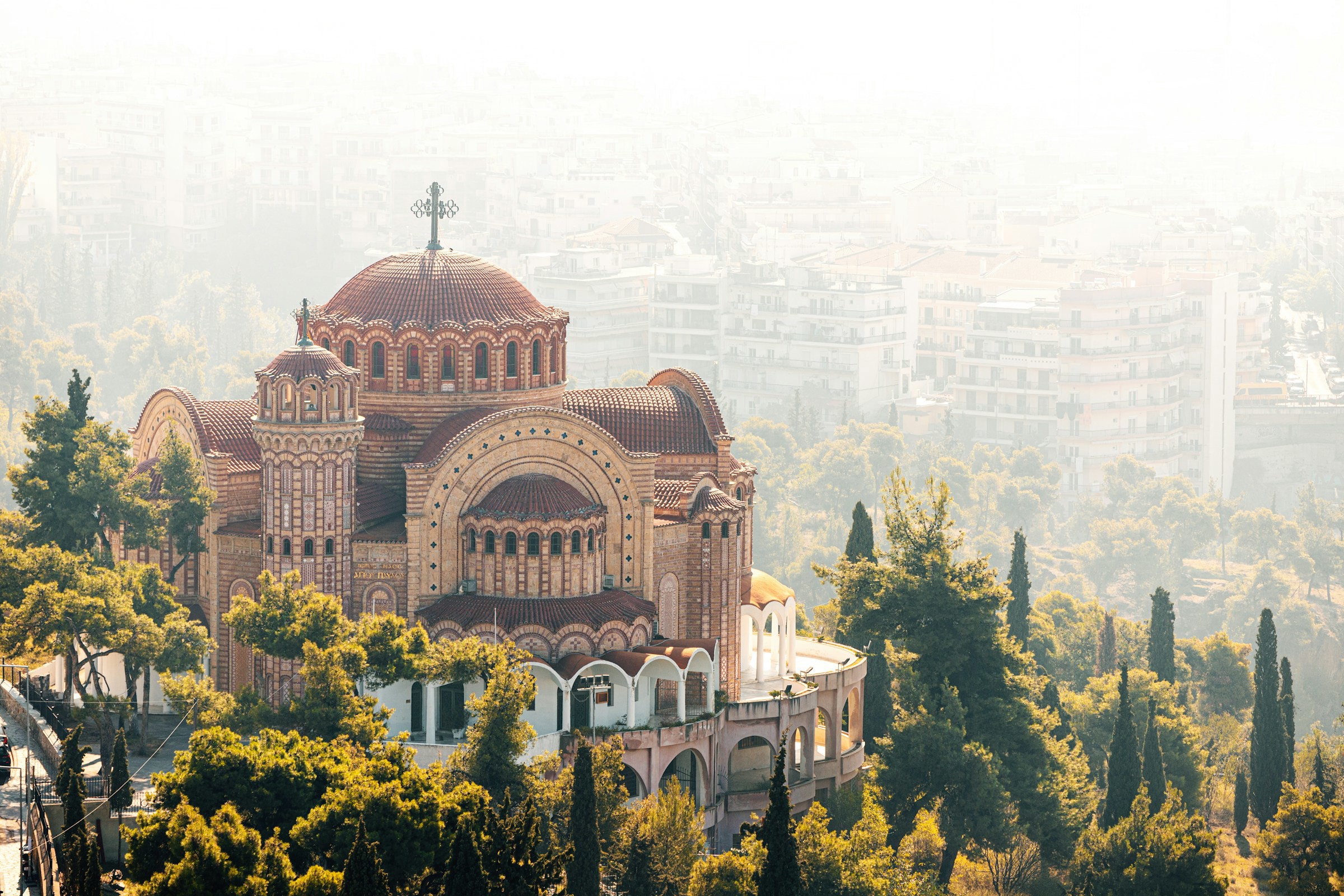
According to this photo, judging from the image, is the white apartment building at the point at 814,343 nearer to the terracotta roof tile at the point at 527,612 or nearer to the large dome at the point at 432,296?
the large dome at the point at 432,296

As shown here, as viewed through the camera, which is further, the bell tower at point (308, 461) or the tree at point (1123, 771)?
the tree at point (1123, 771)

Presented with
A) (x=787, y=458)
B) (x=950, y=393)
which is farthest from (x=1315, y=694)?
(x=950, y=393)

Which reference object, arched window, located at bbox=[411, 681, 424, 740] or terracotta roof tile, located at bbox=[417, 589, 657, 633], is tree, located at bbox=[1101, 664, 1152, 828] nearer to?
terracotta roof tile, located at bbox=[417, 589, 657, 633]

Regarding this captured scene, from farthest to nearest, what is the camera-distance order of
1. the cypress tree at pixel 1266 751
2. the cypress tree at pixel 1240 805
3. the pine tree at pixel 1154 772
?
the cypress tree at pixel 1240 805, the cypress tree at pixel 1266 751, the pine tree at pixel 1154 772

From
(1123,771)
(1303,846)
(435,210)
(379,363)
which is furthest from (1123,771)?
(435,210)

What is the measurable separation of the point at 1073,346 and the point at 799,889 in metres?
124

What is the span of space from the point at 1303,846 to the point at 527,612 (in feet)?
79.2

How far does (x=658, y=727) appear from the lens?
66188 millimetres

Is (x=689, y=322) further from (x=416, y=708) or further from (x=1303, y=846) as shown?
(x=416, y=708)

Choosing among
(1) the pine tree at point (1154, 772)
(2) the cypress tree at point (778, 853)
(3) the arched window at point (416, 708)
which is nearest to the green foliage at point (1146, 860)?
(1) the pine tree at point (1154, 772)

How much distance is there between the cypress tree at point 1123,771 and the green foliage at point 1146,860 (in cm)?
392

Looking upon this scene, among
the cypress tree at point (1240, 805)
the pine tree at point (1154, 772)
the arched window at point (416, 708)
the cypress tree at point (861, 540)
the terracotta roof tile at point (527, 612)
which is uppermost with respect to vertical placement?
the cypress tree at point (861, 540)

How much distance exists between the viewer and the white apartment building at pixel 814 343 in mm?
183125

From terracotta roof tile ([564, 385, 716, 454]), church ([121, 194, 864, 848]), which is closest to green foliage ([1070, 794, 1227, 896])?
church ([121, 194, 864, 848])
